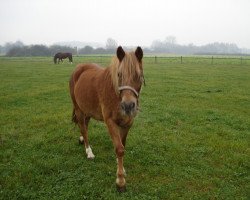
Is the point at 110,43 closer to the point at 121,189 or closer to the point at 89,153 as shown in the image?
the point at 89,153

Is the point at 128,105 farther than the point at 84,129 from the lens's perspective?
No

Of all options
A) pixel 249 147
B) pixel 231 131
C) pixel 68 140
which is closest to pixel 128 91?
pixel 68 140

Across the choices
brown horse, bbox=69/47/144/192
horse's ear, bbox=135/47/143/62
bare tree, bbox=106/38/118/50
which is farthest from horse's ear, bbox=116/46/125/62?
bare tree, bbox=106/38/118/50

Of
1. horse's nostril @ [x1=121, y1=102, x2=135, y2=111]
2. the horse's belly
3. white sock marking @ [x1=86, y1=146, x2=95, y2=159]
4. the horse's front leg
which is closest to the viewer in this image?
horse's nostril @ [x1=121, y1=102, x2=135, y2=111]

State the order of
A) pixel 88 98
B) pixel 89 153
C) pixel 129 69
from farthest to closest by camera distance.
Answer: pixel 89 153 < pixel 88 98 < pixel 129 69

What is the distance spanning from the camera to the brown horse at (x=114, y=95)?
14.5 ft

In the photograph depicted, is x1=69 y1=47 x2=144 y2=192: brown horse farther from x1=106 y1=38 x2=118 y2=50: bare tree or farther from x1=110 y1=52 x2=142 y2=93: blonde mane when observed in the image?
x1=106 y1=38 x2=118 y2=50: bare tree

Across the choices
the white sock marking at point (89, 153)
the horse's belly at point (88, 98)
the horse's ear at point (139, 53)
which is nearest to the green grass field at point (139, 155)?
the white sock marking at point (89, 153)

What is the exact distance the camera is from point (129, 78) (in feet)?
14.5

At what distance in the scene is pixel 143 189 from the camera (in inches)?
204

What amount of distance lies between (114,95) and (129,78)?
747mm

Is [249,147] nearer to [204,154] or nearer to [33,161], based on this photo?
[204,154]

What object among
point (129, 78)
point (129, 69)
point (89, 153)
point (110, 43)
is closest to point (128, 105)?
point (129, 78)

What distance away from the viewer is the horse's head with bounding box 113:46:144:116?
4305 mm
